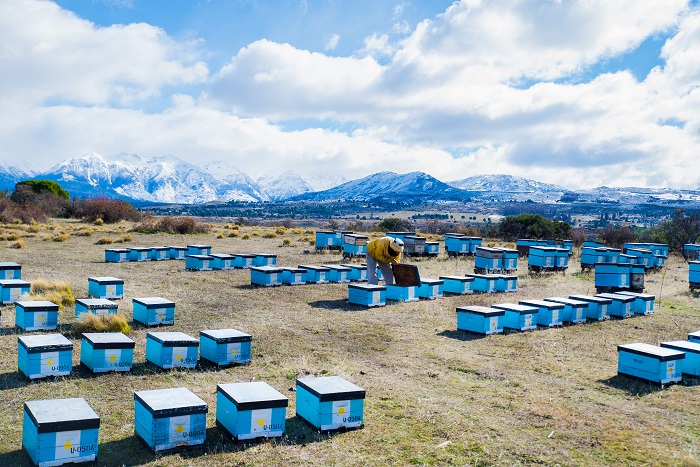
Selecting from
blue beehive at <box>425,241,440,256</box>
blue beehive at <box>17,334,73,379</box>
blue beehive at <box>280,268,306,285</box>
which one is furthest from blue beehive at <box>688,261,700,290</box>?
blue beehive at <box>17,334,73,379</box>

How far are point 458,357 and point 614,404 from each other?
3.16 meters

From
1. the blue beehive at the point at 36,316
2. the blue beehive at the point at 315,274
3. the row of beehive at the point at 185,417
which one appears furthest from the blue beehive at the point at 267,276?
the row of beehive at the point at 185,417

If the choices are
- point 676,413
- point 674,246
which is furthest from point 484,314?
point 674,246

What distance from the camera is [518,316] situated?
14.0m

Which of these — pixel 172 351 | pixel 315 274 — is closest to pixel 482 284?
pixel 315 274

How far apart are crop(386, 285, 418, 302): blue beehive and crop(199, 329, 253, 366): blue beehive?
7.71m

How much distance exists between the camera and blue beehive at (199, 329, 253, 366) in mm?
10219

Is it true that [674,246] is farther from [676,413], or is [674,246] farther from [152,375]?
[152,375]

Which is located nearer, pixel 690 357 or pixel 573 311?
pixel 690 357

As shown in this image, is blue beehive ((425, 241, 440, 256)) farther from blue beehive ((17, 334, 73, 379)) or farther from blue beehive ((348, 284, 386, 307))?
blue beehive ((17, 334, 73, 379))

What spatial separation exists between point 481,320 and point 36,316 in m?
9.47

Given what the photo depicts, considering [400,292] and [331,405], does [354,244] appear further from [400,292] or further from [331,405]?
[331,405]

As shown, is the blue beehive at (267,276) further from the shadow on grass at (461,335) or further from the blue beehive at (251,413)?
the blue beehive at (251,413)

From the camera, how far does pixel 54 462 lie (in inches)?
249
